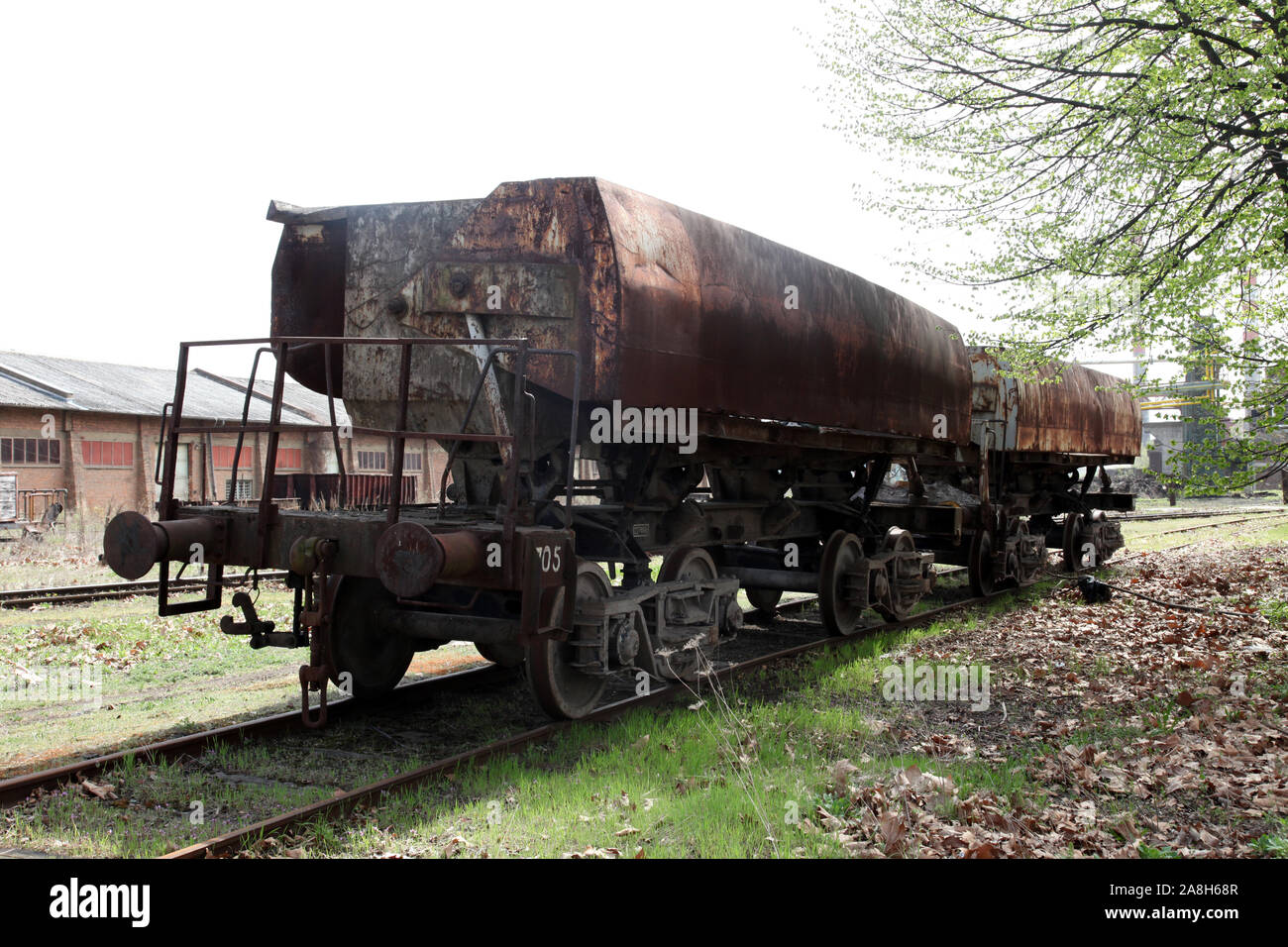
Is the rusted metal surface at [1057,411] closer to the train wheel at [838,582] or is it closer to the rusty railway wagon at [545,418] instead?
the train wheel at [838,582]

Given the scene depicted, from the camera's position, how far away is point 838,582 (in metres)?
9.83

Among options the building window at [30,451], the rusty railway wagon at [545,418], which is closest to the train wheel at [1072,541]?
the rusty railway wagon at [545,418]

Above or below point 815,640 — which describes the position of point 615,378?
above

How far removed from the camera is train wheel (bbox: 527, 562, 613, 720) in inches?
234

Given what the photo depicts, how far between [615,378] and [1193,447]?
624 centimetres

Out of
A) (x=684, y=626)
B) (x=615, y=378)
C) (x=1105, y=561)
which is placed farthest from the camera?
(x=1105, y=561)

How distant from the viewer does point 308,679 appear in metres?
5.47

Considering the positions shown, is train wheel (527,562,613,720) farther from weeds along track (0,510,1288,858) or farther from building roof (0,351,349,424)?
building roof (0,351,349,424)

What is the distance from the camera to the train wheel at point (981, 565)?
13.0 metres

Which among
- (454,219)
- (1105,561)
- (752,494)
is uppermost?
(454,219)

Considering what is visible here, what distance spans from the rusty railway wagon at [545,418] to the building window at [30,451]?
21081mm

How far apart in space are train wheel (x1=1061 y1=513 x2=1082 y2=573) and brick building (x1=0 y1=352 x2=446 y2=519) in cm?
1493
